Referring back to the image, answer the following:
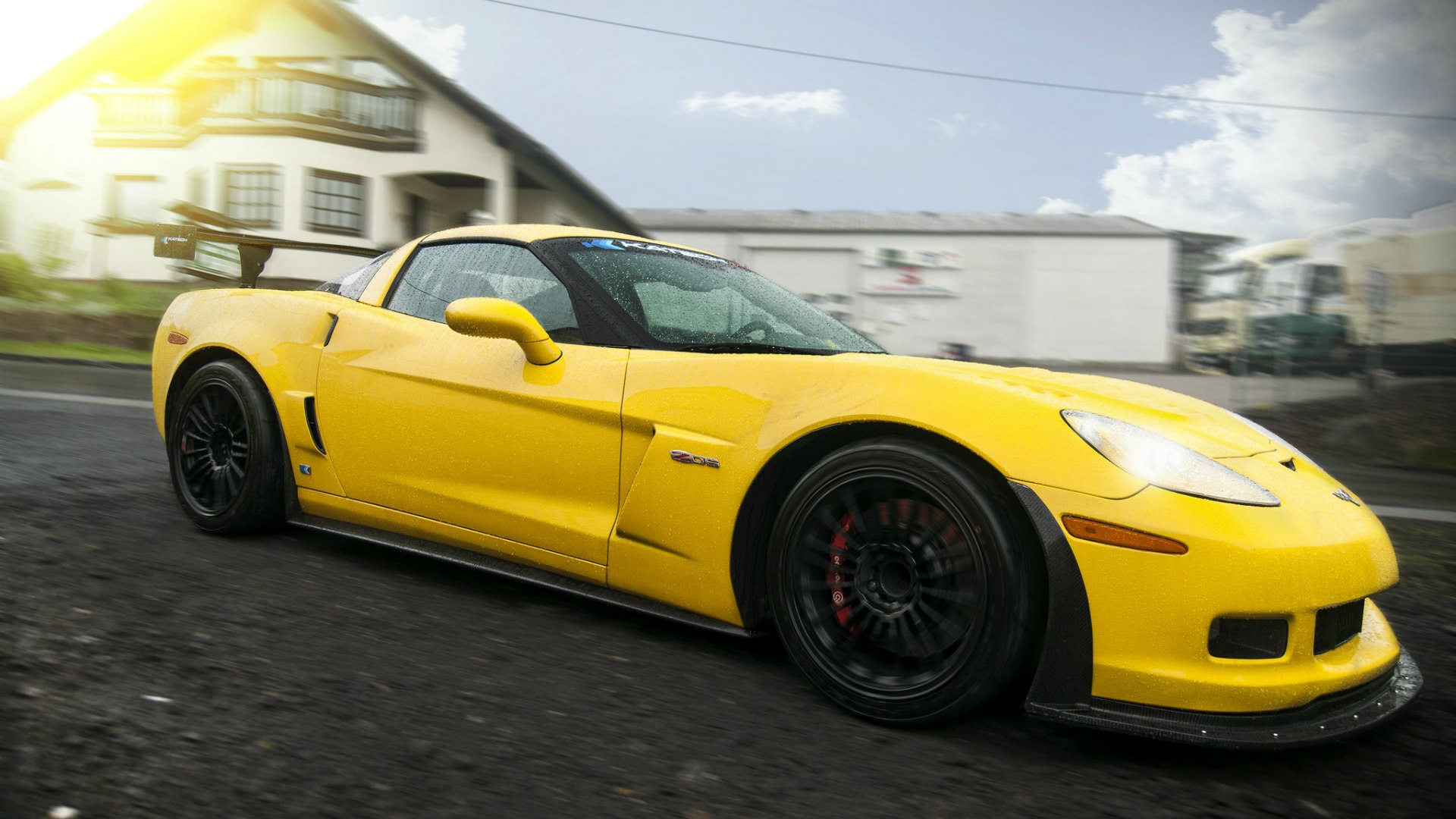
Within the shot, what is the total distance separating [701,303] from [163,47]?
23.1 metres

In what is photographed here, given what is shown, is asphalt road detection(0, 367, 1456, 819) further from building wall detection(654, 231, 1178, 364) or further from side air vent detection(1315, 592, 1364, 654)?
building wall detection(654, 231, 1178, 364)

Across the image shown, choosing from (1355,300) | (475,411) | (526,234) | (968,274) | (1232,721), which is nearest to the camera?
(1232,721)

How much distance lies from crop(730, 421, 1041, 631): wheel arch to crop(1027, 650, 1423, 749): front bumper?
73cm

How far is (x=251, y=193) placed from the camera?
21.2 m

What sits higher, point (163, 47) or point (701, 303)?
point (163, 47)

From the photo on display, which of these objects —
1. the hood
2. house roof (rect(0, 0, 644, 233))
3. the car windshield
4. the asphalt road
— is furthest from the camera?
house roof (rect(0, 0, 644, 233))

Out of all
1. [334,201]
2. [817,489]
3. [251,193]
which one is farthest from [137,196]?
[817,489]

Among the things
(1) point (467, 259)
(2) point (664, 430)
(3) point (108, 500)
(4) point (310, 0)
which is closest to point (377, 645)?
(2) point (664, 430)

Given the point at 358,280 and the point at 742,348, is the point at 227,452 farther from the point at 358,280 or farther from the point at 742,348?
the point at 742,348

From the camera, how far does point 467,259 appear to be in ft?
11.5

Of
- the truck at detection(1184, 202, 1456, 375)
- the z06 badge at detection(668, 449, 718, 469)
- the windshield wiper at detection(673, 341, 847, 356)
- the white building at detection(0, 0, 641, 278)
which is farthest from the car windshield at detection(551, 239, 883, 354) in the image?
the white building at detection(0, 0, 641, 278)

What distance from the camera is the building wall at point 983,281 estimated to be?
26281 millimetres

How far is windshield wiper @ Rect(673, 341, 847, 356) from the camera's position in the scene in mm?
2898

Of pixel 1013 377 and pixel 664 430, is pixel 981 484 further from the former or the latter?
pixel 664 430
